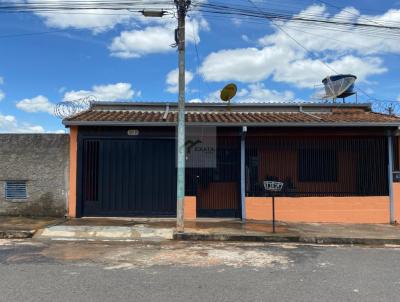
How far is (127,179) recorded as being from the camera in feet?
41.3

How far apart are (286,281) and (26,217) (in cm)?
847

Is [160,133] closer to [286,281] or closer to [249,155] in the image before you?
[249,155]

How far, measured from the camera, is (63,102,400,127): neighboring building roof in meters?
12.3

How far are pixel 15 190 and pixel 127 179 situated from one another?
320 centimetres

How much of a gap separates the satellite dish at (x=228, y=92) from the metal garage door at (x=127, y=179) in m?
3.88

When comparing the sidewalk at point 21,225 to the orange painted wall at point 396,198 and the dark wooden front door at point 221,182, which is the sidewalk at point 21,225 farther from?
the orange painted wall at point 396,198

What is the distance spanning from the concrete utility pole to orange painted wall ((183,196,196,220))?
212 cm

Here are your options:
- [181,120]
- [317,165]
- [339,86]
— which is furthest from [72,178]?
[339,86]

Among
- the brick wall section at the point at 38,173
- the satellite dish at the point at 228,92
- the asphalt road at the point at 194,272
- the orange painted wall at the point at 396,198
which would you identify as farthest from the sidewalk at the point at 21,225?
the orange painted wall at the point at 396,198

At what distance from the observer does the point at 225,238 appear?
32.9ft

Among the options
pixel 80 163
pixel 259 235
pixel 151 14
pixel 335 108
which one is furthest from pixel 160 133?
pixel 335 108

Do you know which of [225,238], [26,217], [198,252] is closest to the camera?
[198,252]

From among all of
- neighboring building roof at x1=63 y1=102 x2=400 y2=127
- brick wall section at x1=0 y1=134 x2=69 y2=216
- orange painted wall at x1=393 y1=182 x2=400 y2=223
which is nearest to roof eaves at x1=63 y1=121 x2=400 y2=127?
neighboring building roof at x1=63 y1=102 x2=400 y2=127

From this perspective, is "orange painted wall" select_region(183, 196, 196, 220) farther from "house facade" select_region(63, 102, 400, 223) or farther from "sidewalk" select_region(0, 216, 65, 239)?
"sidewalk" select_region(0, 216, 65, 239)
